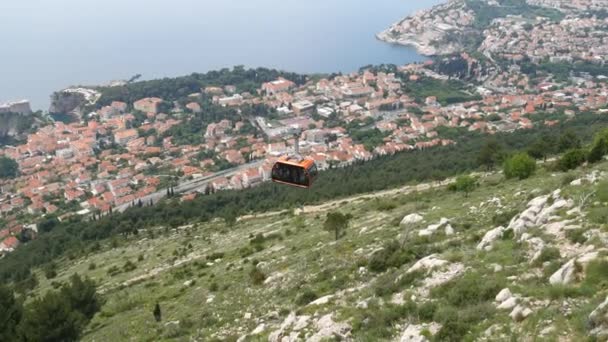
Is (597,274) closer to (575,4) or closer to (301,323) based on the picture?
(301,323)

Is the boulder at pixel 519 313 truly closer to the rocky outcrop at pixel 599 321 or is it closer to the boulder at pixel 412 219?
the rocky outcrop at pixel 599 321

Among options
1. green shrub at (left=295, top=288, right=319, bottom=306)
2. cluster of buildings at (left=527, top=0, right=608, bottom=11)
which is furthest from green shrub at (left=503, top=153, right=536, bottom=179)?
cluster of buildings at (left=527, top=0, right=608, bottom=11)

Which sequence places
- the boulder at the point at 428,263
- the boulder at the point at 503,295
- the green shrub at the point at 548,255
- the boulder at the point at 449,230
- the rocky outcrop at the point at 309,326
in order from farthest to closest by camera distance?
the boulder at the point at 449,230
the boulder at the point at 428,263
the rocky outcrop at the point at 309,326
the green shrub at the point at 548,255
the boulder at the point at 503,295

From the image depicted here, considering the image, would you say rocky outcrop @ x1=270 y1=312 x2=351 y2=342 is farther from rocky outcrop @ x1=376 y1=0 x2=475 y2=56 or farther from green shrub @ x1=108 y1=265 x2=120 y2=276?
rocky outcrop @ x1=376 y1=0 x2=475 y2=56

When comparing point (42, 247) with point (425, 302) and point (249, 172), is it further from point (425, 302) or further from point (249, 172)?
point (425, 302)

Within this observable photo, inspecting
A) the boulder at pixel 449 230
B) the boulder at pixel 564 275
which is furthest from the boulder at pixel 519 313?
the boulder at pixel 449 230
